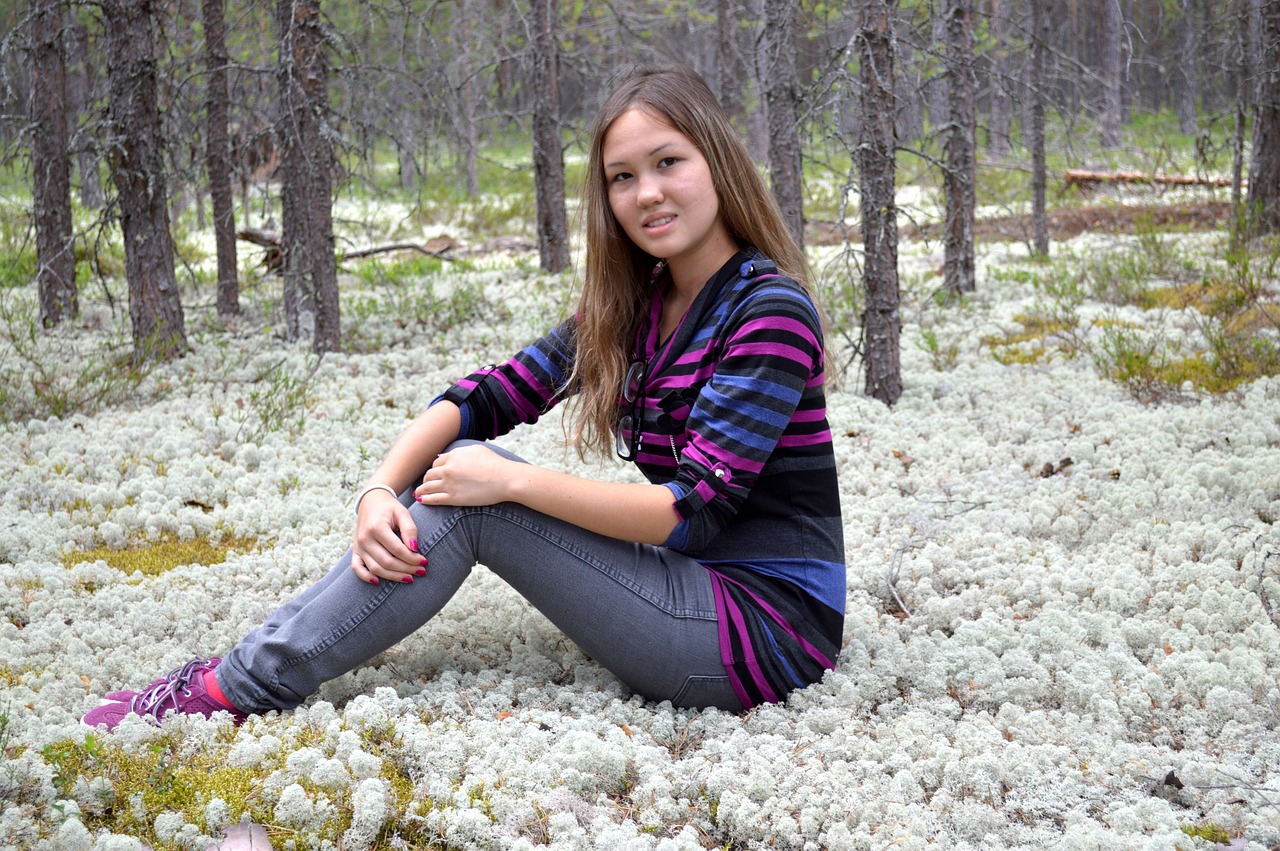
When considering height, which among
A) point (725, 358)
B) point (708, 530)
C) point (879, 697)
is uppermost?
point (725, 358)

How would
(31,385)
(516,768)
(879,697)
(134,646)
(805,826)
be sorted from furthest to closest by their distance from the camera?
(31,385)
(134,646)
(879,697)
(516,768)
(805,826)

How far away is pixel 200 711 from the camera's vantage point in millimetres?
2596

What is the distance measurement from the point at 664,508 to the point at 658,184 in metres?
0.87

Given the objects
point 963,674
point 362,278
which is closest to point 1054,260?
point 362,278

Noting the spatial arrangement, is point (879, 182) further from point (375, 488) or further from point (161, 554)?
point (161, 554)

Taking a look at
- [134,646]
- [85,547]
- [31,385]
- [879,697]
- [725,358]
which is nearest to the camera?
[725,358]

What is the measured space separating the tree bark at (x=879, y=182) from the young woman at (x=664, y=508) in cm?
303

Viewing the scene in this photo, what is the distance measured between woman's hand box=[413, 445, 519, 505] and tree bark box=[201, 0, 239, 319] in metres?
6.63

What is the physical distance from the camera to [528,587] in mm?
2648

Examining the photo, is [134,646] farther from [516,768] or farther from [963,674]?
[963,674]

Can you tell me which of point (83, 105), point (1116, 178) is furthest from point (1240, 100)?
point (83, 105)

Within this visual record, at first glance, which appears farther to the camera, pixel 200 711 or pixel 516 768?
pixel 200 711

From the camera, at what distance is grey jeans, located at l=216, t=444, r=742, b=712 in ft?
8.42

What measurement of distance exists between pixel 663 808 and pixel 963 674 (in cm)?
112
